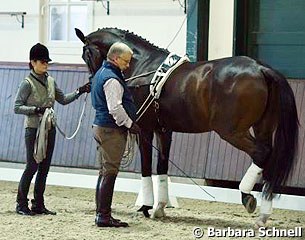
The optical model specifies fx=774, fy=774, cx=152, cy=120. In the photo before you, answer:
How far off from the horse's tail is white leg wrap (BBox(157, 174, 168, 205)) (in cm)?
94

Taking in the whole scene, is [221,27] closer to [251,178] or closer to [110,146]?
[251,178]

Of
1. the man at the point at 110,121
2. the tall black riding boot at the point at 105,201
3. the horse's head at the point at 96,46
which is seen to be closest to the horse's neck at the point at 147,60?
the horse's head at the point at 96,46

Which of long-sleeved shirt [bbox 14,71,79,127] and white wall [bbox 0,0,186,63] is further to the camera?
white wall [bbox 0,0,186,63]

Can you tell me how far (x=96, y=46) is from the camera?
665 cm

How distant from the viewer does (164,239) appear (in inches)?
214

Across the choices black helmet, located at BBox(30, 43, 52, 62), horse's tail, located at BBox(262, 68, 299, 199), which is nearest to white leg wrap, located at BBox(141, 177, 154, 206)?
horse's tail, located at BBox(262, 68, 299, 199)

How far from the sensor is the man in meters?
5.58

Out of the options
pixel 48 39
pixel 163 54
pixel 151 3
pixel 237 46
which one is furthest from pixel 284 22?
pixel 48 39

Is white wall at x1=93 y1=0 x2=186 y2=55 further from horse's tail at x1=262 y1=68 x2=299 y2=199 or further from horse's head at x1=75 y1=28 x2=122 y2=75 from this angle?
horse's tail at x1=262 y1=68 x2=299 y2=199

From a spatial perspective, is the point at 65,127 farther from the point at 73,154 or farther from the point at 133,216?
the point at 133,216

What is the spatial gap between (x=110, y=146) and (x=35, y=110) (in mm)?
797

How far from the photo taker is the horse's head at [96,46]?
6.60 m

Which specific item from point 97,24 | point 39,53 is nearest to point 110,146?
point 39,53

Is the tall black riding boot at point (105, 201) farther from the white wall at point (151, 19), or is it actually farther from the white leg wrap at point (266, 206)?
the white wall at point (151, 19)
